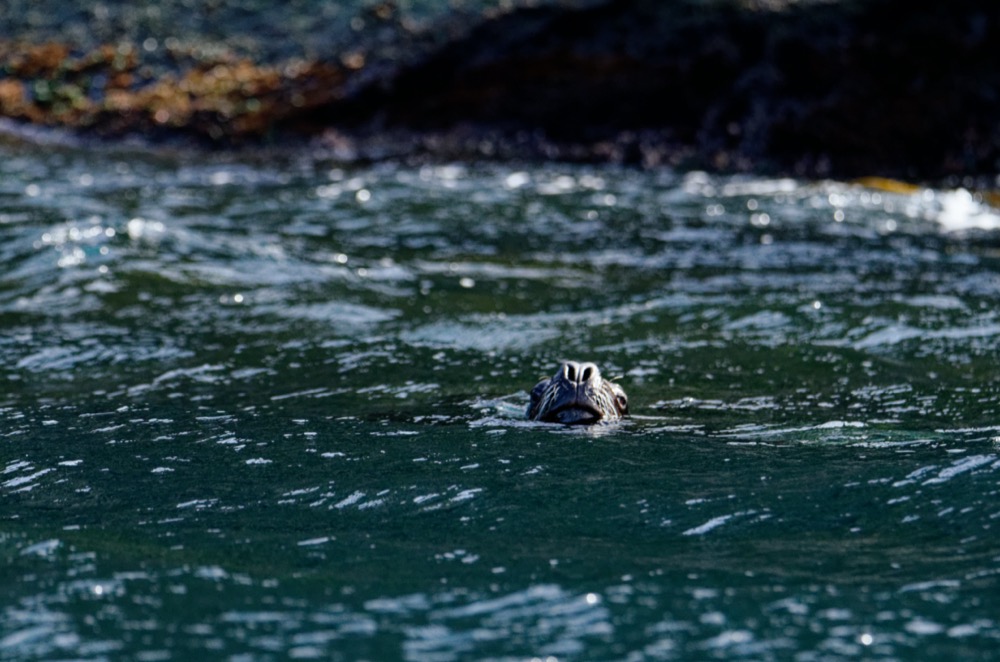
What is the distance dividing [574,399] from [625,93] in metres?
16.4

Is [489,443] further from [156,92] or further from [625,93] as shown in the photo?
[156,92]

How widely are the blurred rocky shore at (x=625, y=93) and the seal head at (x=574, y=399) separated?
14.3m

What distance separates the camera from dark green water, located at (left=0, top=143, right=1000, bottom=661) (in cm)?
434

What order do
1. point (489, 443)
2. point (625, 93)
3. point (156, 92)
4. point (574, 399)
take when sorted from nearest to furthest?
point (489, 443) < point (574, 399) < point (625, 93) < point (156, 92)

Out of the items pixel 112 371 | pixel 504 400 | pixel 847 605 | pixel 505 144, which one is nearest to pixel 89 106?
pixel 505 144

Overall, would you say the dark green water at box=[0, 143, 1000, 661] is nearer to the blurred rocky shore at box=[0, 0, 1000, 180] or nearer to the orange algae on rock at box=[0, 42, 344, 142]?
the blurred rocky shore at box=[0, 0, 1000, 180]

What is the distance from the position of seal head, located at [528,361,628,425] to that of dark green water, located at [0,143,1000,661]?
0.26 meters

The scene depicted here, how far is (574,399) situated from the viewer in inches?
284

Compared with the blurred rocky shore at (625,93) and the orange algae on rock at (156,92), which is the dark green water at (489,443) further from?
the orange algae on rock at (156,92)

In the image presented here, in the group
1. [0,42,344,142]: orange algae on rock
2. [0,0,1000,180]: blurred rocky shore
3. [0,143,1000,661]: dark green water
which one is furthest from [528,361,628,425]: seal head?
[0,42,344,142]: orange algae on rock

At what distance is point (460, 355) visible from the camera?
32.2ft

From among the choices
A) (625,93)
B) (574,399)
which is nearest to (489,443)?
(574,399)

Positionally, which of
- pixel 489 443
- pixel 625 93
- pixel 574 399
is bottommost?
pixel 489 443

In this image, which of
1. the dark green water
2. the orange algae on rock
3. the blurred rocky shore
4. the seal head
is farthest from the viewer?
the orange algae on rock
